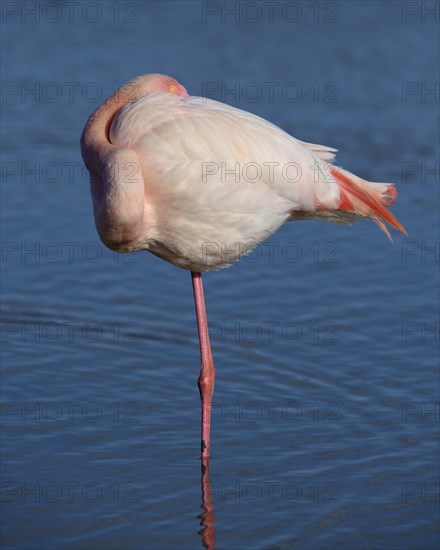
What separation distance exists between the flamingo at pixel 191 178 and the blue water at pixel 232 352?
43 cm

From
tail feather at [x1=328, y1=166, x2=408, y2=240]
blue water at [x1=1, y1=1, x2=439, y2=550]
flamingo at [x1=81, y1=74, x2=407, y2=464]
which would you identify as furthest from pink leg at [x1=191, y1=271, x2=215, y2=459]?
tail feather at [x1=328, y1=166, x2=408, y2=240]

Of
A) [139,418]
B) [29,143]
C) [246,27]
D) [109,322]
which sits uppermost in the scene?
[246,27]

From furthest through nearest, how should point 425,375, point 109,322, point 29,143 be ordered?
point 29,143
point 109,322
point 425,375

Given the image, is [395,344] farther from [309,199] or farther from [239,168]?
[239,168]

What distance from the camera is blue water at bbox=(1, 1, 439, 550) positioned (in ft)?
17.6

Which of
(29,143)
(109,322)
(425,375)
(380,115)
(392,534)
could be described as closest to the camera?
(392,534)

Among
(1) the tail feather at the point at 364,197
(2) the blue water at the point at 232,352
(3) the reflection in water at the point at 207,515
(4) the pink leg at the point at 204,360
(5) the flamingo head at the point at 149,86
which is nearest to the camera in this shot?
(3) the reflection in water at the point at 207,515

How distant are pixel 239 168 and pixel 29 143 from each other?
4923mm

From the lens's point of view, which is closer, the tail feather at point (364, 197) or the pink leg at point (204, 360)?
the pink leg at point (204, 360)

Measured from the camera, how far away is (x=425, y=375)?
22.1 feet

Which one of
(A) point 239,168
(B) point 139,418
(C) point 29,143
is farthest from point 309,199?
(C) point 29,143

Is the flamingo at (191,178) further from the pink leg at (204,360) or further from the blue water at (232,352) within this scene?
the blue water at (232,352)

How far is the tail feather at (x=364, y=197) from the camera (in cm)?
622

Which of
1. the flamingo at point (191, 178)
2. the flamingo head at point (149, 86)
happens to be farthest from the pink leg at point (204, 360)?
the flamingo head at point (149, 86)
